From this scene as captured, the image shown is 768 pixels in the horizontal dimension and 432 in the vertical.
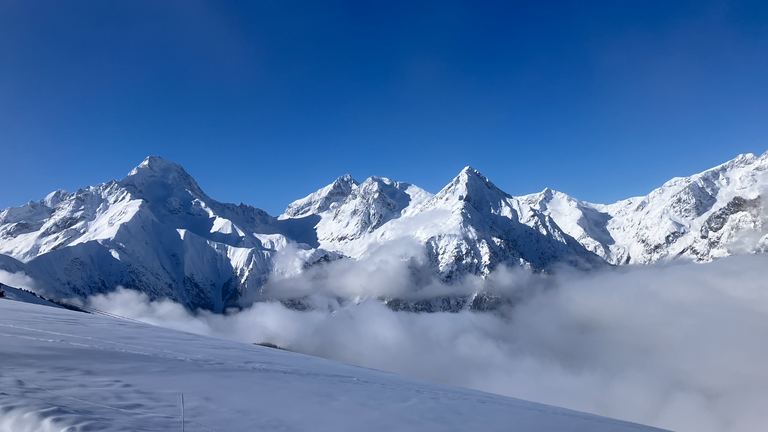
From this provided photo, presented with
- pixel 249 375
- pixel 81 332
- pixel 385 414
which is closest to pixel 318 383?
pixel 249 375

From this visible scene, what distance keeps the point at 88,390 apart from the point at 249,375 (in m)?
4.85

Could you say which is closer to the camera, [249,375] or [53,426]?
[53,426]

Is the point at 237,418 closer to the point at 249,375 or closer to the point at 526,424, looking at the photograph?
the point at 249,375

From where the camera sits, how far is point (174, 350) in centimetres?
1499

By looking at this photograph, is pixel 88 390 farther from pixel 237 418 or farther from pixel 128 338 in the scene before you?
pixel 128 338

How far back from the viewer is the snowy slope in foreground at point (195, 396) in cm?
746

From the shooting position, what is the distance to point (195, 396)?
32.3 ft

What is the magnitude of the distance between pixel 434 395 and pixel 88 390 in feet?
34.5

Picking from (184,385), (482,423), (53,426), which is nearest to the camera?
(53,426)

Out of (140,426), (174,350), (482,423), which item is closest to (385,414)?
(482,423)

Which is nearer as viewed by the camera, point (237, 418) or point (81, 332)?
point (237, 418)

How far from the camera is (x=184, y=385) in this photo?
34.8ft

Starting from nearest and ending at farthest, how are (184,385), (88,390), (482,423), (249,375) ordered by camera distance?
(88,390) → (184,385) → (482,423) → (249,375)

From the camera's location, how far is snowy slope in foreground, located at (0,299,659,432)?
7.46m
